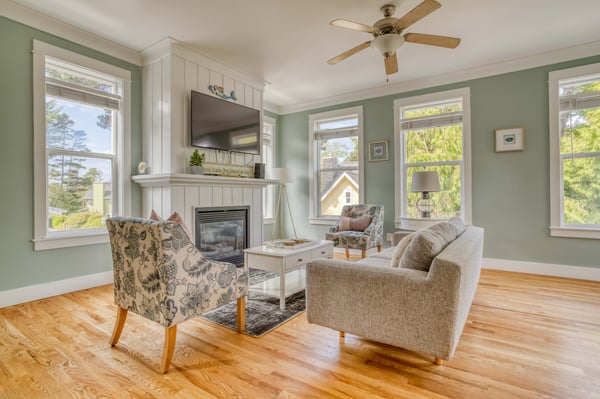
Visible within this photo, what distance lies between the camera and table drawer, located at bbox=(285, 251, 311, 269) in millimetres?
2691

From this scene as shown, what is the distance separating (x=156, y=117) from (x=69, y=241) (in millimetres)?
1667

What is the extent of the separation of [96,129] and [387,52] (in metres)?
3.26

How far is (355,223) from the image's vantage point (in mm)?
4652

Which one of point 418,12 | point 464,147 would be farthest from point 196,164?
point 464,147

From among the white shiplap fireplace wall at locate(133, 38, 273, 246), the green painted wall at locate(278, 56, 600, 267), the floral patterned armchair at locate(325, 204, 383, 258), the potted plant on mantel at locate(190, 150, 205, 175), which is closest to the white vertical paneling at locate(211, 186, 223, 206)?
the white shiplap fireplace wall at locate(133, 38, 273, 246)

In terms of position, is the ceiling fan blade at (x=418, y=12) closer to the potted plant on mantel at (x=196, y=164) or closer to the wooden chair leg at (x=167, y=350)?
the potted plant on mantel at (x=196, y=164)

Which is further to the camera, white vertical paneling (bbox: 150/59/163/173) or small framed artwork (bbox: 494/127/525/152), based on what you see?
small framed artwork (bbox: 494/127/525/152)

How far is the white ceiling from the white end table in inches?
89.2

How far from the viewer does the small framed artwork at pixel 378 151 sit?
16.2 ft

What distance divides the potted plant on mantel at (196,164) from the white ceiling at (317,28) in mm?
1298

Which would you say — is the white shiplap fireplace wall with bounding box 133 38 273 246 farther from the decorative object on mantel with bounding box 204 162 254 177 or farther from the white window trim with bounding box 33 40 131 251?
the white window trim with bounding box 33 40 131 251

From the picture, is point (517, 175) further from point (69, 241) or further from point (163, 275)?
point (69, 241)

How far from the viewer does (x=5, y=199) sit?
2801 millimetres

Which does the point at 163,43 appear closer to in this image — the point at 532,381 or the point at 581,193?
the point at 532,381
